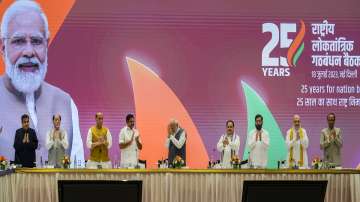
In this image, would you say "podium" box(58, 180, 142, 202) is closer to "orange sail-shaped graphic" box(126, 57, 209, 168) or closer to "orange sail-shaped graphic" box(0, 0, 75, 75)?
"orange sail-shaped graphic" box(126, 57, 209, 168)

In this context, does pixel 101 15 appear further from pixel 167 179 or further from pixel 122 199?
pixel 122 199

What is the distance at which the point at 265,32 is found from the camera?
10.2m

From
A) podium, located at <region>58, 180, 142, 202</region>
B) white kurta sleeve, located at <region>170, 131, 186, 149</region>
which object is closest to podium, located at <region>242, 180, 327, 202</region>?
podium, located at <region>58, 180, 142, 202</region>

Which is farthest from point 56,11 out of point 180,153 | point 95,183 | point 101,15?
point 95,183

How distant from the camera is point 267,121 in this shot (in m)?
10.3

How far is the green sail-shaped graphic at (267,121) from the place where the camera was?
10.2 m

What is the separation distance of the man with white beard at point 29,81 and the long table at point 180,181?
2937mm

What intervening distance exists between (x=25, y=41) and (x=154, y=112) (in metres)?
2.29

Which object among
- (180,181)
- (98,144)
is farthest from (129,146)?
(180,181)

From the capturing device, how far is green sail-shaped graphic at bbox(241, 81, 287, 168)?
33.5 feet

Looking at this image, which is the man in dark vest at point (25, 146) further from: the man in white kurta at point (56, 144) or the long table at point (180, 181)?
the long table at point (180, 181)

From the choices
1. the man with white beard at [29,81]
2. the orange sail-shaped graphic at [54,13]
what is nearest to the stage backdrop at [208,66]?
the orange sail-shaped graphic at [54,13]

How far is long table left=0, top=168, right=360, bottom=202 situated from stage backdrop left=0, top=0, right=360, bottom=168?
2.96 m

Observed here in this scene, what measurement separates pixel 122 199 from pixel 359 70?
6.59 metres
